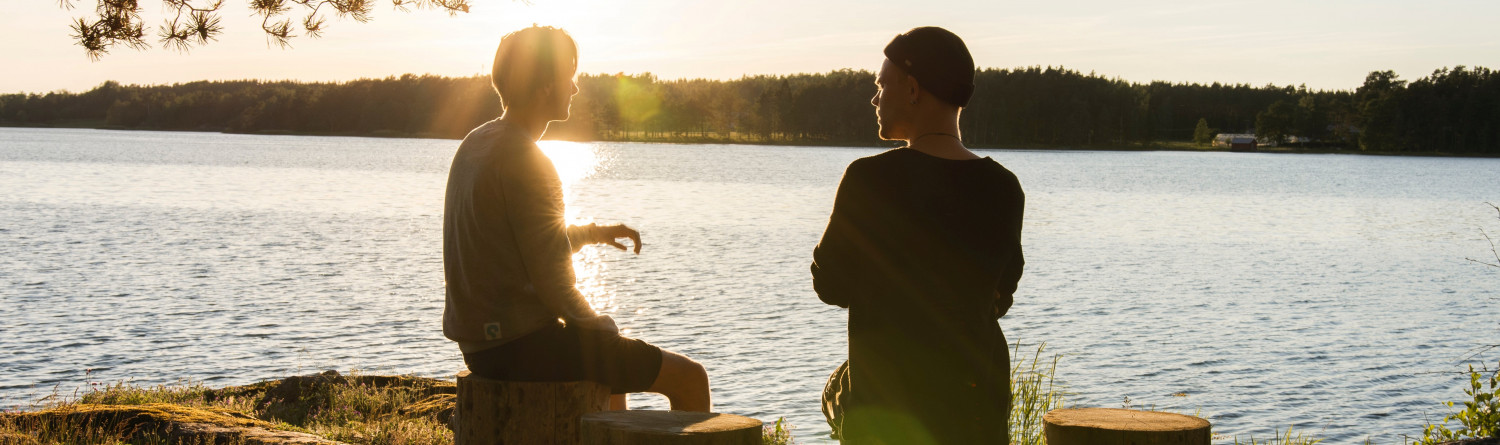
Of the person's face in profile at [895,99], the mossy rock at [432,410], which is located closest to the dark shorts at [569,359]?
the person's face in profile at [895,99]

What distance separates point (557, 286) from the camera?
10.2ft

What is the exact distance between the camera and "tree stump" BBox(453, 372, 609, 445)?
131 inches

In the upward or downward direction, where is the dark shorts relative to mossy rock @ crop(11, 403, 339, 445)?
upward

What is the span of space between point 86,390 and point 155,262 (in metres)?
11.8

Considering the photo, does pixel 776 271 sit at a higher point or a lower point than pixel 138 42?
lower

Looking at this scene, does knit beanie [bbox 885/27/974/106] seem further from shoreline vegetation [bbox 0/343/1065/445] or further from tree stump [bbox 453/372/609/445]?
shoreline vegetation [bbox 0/343/1065/445]

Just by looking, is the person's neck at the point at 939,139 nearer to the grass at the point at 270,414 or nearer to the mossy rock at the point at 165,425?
the mossy rock at the point at 165,425

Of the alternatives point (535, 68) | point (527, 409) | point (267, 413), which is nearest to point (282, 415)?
point (267, 413)

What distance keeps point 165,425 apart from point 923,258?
377cm

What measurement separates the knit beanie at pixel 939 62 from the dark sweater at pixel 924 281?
0.16 metres

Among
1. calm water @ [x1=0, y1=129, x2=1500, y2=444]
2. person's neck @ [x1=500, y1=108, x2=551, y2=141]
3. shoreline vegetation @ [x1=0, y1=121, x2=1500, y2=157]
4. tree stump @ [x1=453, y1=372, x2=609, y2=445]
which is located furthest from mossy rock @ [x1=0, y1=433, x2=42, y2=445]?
shoreline vegetation @ [x1=0, y1=121, x2=1500, y2=157]

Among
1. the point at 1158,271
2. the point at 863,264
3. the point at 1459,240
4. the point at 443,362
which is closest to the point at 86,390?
the point at 443,362

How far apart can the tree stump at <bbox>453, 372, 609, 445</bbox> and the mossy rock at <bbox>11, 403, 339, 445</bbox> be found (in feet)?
4.84

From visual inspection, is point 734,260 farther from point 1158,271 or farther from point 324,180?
point 324,180
